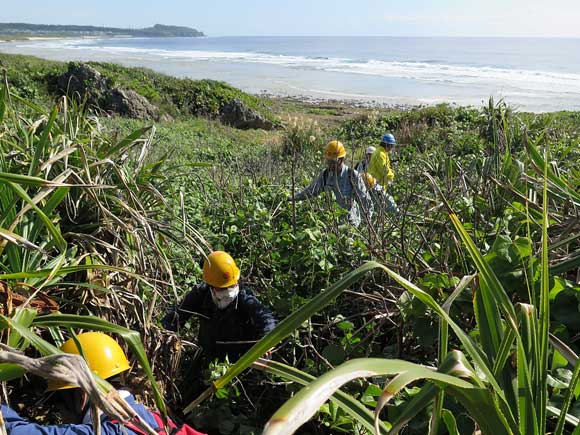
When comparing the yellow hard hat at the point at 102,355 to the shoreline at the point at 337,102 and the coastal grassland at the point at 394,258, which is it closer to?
the coastal grassland at the point at 394,258

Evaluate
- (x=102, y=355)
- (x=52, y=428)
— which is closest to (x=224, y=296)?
(x=102, y=355)

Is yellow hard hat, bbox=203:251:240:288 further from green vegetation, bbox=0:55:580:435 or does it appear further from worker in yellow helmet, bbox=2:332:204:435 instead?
worker in yellow helmet, bbox=2:332:204:435

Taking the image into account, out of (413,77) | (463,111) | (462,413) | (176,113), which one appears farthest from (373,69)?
(462,413)

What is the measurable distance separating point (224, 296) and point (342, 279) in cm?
224

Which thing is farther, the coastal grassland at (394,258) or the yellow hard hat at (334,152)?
the yellow hard hat at (334,152)

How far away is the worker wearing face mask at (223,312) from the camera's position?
9.87 feet

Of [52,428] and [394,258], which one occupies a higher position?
[394,258]

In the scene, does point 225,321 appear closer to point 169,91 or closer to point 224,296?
point 224,296

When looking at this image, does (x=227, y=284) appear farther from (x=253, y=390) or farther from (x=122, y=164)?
(x=122, y=164)

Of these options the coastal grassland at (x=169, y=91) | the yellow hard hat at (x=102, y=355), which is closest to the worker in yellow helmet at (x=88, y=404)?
the yellow hard hat at (x=102, y=355)

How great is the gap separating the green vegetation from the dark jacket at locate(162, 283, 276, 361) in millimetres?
154

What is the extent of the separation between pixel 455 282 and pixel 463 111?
1442cm

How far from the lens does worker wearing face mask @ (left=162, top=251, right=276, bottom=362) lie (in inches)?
118

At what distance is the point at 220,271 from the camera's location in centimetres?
299
